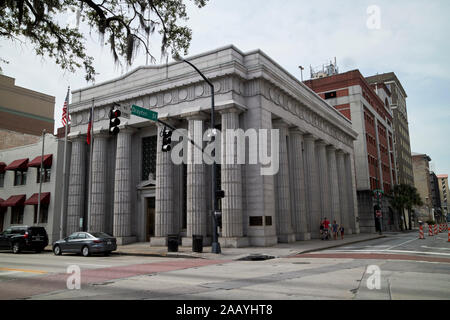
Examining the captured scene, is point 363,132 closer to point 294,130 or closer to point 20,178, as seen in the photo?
point 294,130

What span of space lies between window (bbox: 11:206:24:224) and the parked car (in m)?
16.1

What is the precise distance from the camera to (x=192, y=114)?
86.3 ft

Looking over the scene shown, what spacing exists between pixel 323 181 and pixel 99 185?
2159 cm

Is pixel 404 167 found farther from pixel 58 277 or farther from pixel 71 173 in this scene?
pixel 58 277

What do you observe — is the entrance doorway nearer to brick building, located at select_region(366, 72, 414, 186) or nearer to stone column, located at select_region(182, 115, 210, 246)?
stone column, located at select_region(182, 115, 210, 246)

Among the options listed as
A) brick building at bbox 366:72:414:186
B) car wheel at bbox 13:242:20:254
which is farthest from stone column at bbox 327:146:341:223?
brick building at bbox 366:72:414:186

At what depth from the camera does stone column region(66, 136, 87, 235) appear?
31484 mm

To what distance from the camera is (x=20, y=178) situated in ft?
119

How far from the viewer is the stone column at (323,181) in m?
36.0

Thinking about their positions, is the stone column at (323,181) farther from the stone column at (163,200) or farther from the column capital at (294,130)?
the stone column at (163,200)

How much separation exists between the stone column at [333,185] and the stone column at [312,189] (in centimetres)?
418

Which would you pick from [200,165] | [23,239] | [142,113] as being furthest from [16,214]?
[142,113]

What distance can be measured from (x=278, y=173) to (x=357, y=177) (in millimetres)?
27775

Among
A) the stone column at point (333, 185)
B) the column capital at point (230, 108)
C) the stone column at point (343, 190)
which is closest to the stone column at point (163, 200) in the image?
the column capital at point (230, 108)
